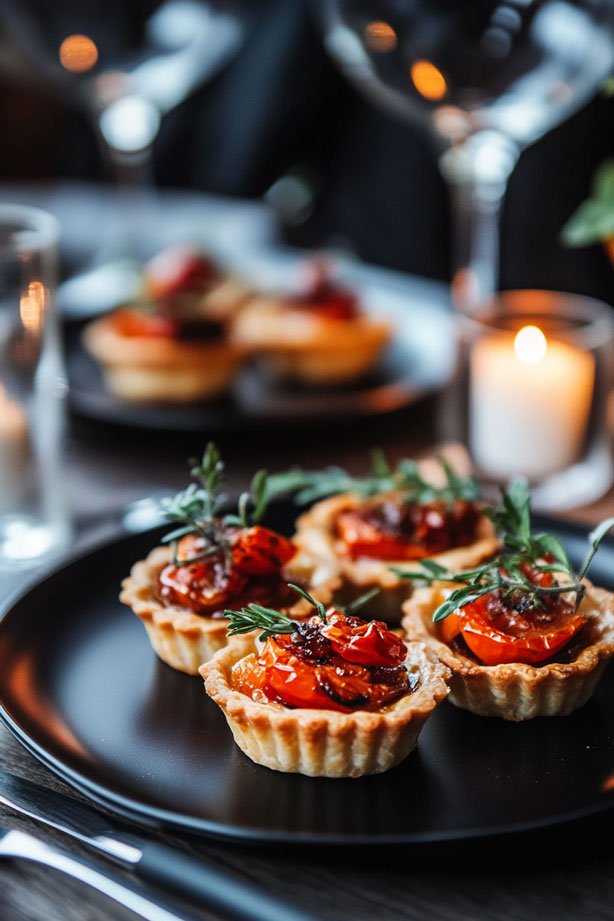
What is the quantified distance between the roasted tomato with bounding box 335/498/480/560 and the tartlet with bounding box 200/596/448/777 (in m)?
0.41

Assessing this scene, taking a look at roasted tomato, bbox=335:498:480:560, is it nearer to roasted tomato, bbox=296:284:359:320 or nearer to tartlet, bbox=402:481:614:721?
tartlet, bbox=402:481:614:721

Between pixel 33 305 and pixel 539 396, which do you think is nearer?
pixel 33 305

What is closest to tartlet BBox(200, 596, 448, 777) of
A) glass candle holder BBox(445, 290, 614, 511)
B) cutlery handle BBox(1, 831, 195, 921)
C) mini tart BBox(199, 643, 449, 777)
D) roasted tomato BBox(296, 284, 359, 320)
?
mini tart BBox(199, 643, 449, 777)

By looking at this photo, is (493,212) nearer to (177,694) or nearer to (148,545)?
(148,545)

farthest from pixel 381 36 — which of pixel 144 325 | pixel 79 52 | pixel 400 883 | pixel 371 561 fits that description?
pixel 400 883

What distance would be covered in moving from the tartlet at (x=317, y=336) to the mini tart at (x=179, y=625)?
1221 mm

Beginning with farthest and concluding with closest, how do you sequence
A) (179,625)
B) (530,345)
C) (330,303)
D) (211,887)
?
(330,303)
(530,345)
(179,625)
(211,887)

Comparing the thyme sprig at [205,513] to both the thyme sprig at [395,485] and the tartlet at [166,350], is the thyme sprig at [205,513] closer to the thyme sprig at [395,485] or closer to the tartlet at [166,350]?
the thyme sprig at [395,485]

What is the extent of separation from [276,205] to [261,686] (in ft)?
13.6

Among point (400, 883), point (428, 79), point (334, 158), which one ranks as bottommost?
point (334, 158)

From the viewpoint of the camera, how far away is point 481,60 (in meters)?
2.40

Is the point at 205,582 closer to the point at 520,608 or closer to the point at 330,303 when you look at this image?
the point at 520,608

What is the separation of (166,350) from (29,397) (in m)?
0.65

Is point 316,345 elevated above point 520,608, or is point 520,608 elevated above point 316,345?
point 520,608
